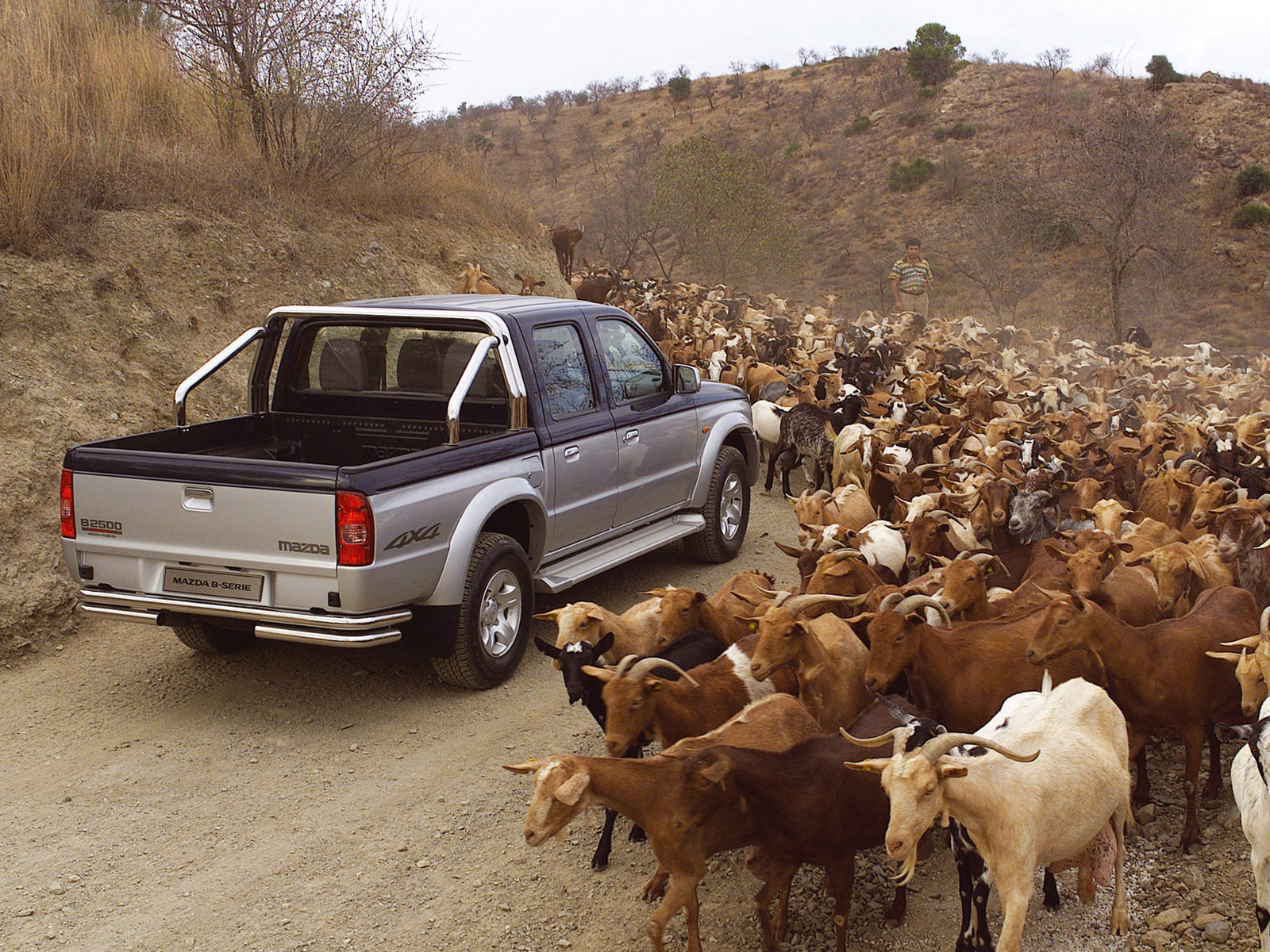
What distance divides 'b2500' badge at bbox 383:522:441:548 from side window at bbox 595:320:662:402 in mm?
2232

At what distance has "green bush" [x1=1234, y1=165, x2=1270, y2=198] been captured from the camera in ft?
138

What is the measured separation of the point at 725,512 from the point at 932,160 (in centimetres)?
4700

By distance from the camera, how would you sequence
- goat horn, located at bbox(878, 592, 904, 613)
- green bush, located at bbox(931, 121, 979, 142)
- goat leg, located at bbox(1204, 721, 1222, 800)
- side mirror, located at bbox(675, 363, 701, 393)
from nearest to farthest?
goat horn, located at bbox(878, 592, 904, 613), goat leg, located at bbox(1204, 721, 1222, 800), side mirror, located at bbox(675, 363, 701, 393), green bush, located at bbox(931, 121, 979, 142)

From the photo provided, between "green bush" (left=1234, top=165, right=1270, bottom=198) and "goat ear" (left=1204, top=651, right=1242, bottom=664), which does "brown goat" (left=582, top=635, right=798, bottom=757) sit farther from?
"green bush" (left=1234, top=165, right=1270, bottom=198)

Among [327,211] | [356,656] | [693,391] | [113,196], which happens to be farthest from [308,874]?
[327,211]

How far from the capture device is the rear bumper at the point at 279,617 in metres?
5.84

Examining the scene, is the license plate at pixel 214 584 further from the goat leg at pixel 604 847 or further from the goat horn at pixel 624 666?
the goat leg at pixel 604 847

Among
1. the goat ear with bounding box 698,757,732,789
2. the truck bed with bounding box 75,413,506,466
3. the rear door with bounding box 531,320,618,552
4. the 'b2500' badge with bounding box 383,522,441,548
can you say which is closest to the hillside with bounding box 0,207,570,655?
the truck bed with bounding box 75,413,506,466

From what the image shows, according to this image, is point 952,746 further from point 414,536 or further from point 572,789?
point 414,536

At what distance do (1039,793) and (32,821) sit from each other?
4.59m

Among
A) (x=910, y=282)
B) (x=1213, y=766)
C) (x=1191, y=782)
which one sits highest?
(x=910, y=282)

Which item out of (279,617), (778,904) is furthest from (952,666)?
(279,617)

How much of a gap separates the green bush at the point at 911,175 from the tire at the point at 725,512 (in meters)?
44.3

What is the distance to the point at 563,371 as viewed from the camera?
761 centimetres
